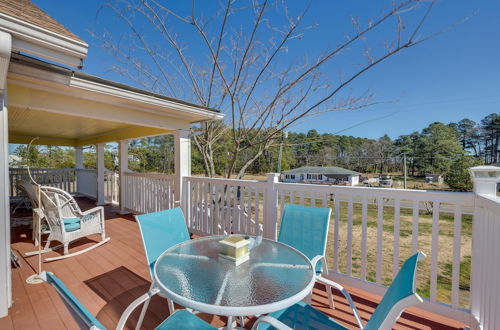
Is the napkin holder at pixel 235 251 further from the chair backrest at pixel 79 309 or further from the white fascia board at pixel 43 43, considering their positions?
the white fascia board at pixel 43 43

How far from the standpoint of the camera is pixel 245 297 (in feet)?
3.83

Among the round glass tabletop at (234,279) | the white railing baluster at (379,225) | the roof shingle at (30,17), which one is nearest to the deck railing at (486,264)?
the white railing baluster at (379,225)

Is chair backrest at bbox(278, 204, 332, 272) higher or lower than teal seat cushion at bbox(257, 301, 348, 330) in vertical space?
higher

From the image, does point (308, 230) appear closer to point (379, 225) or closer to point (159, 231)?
point (379, 225)

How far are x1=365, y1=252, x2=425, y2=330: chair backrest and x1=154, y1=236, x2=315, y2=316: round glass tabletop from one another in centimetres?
36

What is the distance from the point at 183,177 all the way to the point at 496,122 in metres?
24.0

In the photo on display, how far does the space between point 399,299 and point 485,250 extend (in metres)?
1.34

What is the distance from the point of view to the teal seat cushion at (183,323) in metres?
1.24

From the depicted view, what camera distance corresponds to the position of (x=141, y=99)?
3.41m

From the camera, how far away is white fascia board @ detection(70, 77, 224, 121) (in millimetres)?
2869

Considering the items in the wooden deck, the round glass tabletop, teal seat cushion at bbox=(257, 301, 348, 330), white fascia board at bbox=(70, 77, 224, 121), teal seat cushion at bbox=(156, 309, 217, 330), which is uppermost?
white fascia board at bbox=(70, 77, 224, 121)

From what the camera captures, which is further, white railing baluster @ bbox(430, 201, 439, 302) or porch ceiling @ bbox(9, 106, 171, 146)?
porch ceiling @ bbox(9, 106, 171, 146)

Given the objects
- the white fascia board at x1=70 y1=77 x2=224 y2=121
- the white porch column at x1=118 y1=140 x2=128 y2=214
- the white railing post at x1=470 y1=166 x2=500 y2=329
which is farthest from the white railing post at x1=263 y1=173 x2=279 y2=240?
the white porch column at x1=118 y1=140 x2=128 y2=214

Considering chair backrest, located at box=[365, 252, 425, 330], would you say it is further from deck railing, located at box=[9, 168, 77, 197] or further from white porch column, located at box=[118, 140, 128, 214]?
deck railing, located at box=[9, 168, 77, 197]
